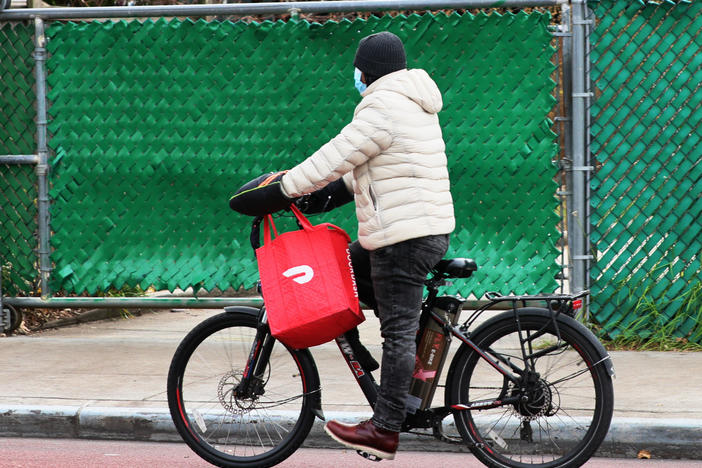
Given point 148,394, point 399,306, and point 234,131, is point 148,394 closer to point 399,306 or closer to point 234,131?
point 234,131

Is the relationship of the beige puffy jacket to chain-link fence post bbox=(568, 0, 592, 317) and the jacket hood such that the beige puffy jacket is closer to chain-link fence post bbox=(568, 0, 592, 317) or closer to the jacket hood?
the jacket hood

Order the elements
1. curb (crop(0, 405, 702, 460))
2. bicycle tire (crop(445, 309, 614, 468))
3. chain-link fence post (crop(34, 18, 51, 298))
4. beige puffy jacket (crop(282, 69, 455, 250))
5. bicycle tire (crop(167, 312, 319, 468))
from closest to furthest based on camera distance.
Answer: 1. beige puffy jacket (crop(282, 69, 455, 250))
2. bicycle tire (crop(445, 309, 614, 468))
3. bicycle tire (crop(167, 312, 319, 468))
4. curb (crop(0, 405, 702, 460))
5. chain-link fence post (crop(34, 18, 51, 298))

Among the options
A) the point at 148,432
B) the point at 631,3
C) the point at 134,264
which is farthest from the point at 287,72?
the point at 148,432

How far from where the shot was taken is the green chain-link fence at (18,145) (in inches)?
311

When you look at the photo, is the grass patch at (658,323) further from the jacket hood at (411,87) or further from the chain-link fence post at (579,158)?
the jacket hood at (411,87)

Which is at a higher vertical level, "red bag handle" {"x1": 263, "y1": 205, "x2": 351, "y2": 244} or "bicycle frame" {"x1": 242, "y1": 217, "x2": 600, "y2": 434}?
"red bag handle" {"x1": 263, "y1": 205, "x2": 351, "y2": 244}

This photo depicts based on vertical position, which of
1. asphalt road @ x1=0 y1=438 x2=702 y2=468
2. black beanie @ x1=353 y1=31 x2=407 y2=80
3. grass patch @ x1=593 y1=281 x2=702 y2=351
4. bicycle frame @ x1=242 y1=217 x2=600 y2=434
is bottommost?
asphalt road @ x1=0 y1=438 x2=702 y2=468

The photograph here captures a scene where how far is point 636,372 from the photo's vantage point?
668cm

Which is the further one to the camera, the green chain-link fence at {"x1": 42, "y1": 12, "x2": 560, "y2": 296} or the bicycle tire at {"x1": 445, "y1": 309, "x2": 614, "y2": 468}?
the green chain-link fence at {"x1": 42, "y1": 12, "x2": 560, "y2": 296}

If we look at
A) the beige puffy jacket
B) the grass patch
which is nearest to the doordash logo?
the beige puffy jacket

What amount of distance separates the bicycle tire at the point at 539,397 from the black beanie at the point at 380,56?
115 centimetres

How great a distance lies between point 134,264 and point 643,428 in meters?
3.83

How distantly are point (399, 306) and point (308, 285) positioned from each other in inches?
15.3

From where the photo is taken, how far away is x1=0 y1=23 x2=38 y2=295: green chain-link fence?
789 cm
